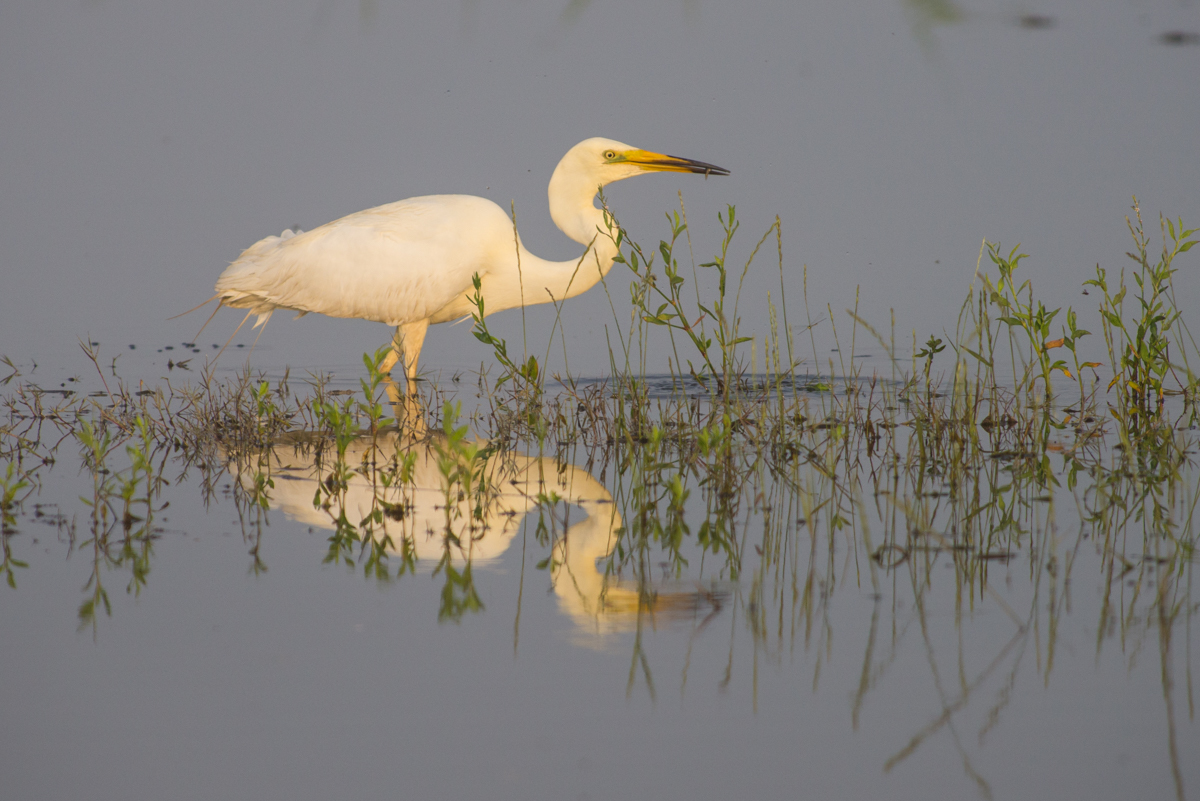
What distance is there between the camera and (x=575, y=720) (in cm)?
241

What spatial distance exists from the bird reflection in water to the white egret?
6.05 feet

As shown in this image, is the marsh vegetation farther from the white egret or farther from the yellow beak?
the yellow beak

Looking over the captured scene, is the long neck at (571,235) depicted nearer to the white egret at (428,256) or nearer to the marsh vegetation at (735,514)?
the white egret at (428,256)

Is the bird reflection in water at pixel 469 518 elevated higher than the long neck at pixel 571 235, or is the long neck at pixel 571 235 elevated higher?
the long neck at pixel 571 235

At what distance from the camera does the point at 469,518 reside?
3.77m

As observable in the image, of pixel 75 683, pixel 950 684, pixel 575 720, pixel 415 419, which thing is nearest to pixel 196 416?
pixel 415 419

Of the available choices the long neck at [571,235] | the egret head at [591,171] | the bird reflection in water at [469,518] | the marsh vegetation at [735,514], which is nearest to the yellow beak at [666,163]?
the egret head at [591,171]

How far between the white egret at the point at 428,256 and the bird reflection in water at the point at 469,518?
1.84 m

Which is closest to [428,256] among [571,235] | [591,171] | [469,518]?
[571,235]

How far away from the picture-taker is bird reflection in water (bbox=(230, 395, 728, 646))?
305 centimetres

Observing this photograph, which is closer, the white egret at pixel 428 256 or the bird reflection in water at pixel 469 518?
the bird reflection in water at pixel 469 518

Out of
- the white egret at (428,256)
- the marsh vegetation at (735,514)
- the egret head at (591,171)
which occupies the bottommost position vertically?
the marsh vegetation at (735,514)

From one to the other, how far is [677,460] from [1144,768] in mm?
2590

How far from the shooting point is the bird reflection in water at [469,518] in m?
3.05
